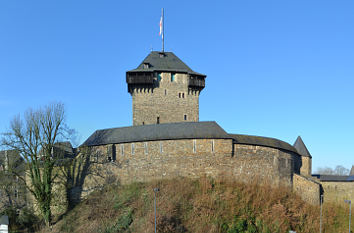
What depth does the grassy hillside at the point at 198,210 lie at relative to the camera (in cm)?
2180

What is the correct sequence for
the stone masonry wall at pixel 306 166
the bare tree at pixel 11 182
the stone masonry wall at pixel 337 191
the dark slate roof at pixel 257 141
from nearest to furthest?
the bare tree at pixel 11 182 < the dark slate roof at pixel 257 141 < the stone masonry wall at pixel 337 191 < the stone masonry wall at pixel 306 166

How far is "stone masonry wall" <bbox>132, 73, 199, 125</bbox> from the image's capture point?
112 ft

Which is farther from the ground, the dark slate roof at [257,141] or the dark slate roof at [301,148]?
the dark slate roof at [257,141]

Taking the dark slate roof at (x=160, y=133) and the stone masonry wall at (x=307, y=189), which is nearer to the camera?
the dark slate roof at (x=160, y=133)

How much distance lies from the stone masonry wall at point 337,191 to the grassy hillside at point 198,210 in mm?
2114

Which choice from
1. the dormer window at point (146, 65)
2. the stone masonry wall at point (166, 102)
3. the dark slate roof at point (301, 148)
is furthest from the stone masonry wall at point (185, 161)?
the dormer window at point (146, 65)

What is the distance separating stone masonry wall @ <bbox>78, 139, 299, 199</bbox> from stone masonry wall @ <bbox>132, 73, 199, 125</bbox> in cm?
745

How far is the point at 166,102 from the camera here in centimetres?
3466

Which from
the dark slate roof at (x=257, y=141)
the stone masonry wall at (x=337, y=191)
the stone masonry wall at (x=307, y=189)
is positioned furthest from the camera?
the stone masonry wall at (x=337, y=191)

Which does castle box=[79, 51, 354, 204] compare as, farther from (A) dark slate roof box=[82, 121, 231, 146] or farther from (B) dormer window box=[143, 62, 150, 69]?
(B) dormer window box=[143, 62, 150, 69]

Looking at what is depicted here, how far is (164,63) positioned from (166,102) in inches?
159

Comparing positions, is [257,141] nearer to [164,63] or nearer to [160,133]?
[160,133]

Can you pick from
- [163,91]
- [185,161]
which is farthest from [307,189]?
[163,91]

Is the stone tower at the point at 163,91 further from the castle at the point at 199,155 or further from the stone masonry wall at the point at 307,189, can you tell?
the stone masonry wall at the point at 307,189
